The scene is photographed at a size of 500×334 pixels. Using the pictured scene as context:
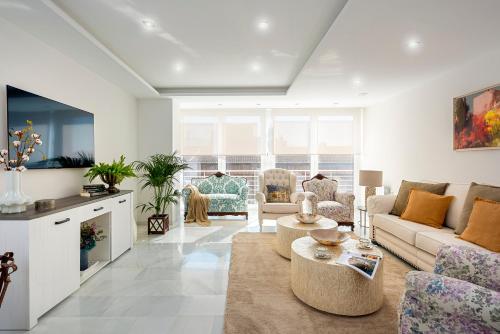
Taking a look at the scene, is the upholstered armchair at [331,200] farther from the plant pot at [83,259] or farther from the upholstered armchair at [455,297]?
the plant pot at [83,259]

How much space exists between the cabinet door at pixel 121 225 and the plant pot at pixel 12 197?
45.5 inches

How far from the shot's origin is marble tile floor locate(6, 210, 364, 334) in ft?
6.61

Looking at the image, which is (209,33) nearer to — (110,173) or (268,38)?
(268,38)

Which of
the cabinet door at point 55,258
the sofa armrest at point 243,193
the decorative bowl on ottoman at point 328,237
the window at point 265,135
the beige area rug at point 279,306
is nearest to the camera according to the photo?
the beige area rug at point 279,306

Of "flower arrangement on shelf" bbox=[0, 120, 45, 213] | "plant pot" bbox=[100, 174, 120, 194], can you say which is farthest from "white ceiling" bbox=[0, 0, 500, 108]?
"plant pot" bbox=[100, 174, 120, 194]

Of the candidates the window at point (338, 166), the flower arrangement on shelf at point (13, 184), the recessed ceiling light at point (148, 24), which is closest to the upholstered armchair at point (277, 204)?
the window at point (338, 166)

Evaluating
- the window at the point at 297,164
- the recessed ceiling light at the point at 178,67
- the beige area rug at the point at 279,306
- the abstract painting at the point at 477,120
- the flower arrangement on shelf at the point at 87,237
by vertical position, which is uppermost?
the recessed ceiling light at the point at 178,67

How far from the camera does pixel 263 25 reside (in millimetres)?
2645

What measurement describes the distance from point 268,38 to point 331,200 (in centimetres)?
321

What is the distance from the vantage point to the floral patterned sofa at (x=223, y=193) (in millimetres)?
5195

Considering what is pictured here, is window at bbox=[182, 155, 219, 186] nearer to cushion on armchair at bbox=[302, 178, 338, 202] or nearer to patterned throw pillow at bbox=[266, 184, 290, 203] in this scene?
patterned throw pillow at bbox=[266, 184, 290, 203]

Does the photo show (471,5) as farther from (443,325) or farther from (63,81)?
(63,81)

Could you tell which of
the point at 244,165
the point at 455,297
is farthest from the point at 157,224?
the point at 455,297

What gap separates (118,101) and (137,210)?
6.85 ft
